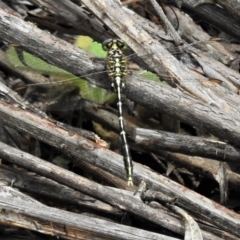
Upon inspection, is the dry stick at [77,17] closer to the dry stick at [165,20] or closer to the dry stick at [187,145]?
the dry stick at [165,20]

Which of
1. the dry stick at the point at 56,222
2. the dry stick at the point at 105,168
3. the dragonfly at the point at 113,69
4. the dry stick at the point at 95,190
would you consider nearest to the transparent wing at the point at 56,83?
the dragonfly at the point at 113,69

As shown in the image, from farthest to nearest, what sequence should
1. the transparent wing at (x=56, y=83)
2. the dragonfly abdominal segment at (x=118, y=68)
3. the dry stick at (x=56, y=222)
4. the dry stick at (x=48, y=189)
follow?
the transparent wing at (x=56, y=83)
the dragonfly abdominal segment at (x=118, y=68)
the dry stick at (x=48, y=189)
the dry stick at (x=56, y=222)

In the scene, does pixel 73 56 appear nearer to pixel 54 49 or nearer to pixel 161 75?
pixel 54 49

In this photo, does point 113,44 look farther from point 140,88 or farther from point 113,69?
→ point 140,88

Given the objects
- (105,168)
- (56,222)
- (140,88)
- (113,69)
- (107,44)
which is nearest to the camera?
(56,222)

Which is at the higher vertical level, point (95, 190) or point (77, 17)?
point (77, 17)

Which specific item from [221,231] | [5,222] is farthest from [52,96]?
[221,231]

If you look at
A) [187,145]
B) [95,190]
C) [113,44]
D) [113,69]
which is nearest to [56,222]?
[95,190]

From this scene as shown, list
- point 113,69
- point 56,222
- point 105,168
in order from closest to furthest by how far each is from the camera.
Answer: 1. point 56,222
2. point 105,168
3. point 113,69
